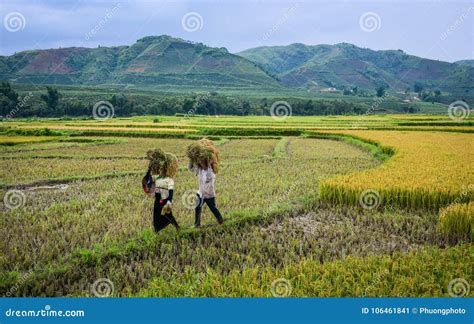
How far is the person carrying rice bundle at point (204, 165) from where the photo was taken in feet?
22.8

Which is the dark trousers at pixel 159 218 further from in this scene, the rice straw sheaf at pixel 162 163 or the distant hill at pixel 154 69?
the distant hill at pixel 154 69

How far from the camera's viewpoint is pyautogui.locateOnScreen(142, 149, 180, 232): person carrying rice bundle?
673cm

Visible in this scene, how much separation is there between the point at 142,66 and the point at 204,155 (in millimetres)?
161901

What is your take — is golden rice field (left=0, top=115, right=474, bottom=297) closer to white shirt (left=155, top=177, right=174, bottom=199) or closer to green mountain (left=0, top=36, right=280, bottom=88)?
white shirt (left=155, top=177, right=174, bottom=199)

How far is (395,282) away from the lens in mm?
5023

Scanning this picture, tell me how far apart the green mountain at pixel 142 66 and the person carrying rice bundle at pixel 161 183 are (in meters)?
130

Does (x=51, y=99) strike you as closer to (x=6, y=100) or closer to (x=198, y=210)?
(x=6, y=100)

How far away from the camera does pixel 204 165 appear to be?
7.04 meters

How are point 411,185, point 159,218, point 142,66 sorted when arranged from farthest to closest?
point 142,66, point 411,185, point 159,218

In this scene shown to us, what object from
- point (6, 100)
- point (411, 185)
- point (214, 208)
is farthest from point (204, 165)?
point (6, 100)

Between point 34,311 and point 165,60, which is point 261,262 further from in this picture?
point 165,60

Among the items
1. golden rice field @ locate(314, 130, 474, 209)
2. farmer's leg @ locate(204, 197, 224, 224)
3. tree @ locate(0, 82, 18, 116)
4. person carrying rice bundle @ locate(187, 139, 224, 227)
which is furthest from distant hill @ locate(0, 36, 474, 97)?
person carrying rice bundle @ locate(187, 139, 224, 227)

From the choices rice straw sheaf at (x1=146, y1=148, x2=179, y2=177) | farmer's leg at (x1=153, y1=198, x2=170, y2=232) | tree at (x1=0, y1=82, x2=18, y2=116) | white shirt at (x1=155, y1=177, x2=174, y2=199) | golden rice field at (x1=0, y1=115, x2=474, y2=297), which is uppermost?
tree at (x1=0, y1=82, x2=18, y2=116)

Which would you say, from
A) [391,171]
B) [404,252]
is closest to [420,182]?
[391,171]
